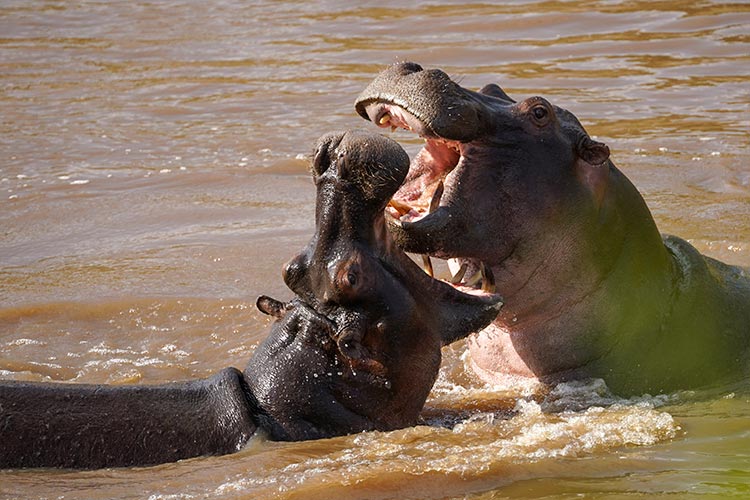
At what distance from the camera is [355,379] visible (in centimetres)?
530

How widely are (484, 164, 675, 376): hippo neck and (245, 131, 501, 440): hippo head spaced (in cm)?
76

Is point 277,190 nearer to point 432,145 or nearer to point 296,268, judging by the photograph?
point 432,145

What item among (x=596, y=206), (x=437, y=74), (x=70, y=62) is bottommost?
(x=70, y=62)

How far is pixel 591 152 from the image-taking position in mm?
6035

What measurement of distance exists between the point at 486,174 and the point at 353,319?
1073 millimetres

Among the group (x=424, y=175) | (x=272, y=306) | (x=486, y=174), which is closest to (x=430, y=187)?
(x=424, y=175)

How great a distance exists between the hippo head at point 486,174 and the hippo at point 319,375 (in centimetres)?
46

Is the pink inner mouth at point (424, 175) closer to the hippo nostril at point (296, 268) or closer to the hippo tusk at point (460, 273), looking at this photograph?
the hippo tusk at point (460, 273)

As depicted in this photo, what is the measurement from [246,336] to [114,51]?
952 centimetres

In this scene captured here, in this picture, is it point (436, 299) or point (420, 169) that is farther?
point (420, 169)

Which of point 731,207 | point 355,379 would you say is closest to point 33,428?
point 355,379

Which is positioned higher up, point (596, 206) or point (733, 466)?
point (596, 206)

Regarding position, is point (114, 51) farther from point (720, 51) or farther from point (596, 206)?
point (596, 206)

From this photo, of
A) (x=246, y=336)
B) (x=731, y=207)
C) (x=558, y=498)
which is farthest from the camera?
(x=731, y=207)
